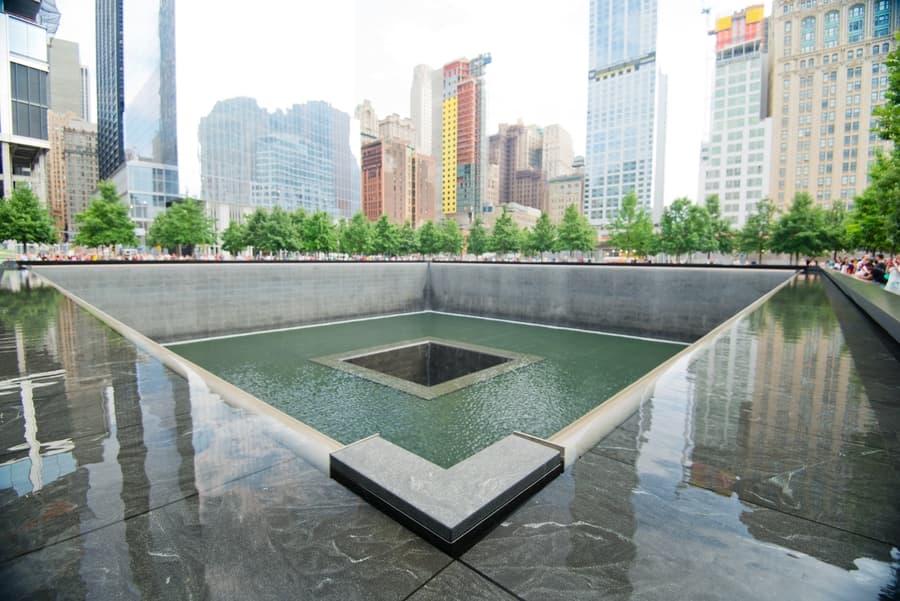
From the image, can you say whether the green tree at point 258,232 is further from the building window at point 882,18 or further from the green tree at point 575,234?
the building window at point 882,18

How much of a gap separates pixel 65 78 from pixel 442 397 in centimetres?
16295

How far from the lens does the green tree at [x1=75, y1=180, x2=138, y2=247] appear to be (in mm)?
31938

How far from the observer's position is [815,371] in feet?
Result: 13.7

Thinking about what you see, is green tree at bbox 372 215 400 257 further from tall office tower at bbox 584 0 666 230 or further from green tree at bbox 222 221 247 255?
tall office tower at bbox 584 0 666 230

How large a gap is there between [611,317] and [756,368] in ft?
54.1

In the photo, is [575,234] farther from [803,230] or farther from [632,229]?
[803,230]

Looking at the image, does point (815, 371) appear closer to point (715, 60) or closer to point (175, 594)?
point (175, 594)

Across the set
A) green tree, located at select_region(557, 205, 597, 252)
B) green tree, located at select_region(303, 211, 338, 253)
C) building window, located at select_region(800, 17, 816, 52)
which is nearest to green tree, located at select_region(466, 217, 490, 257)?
green tree, located at select_region(557, 205, 597, 252)

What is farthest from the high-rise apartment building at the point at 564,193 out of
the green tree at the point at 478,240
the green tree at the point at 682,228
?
the green tree at the point at 682,228

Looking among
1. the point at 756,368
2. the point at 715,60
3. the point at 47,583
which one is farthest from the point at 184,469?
the point at 715,60

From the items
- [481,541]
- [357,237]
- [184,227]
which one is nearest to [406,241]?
[357,237]

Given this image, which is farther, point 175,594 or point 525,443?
point 525,443

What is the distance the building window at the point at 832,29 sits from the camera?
66.2 m

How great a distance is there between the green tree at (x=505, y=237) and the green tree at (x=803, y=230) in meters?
21.0
